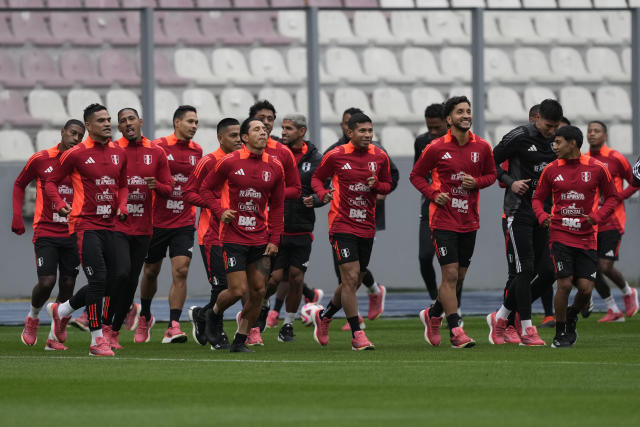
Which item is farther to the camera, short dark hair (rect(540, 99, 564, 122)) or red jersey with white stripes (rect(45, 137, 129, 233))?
short dark hair (rect(540, 99, 564, 122))

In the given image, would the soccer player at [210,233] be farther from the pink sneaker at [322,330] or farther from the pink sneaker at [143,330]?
the pink sneaker at [322,330]

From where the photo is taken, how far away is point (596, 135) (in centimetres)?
1628

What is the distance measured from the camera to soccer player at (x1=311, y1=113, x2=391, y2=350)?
1309cm

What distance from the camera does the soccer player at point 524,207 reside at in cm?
1322

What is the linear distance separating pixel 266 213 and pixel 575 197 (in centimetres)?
267

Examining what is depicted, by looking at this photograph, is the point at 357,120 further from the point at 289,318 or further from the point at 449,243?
the point at 289,318

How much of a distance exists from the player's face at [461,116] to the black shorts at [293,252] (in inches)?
116

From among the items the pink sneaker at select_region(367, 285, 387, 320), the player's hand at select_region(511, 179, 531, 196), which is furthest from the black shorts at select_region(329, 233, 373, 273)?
the pink sneaker at select_region(367, 285, 387, 320)

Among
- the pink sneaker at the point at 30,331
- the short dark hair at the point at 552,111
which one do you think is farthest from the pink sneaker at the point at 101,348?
the short dark hair at the point at 552,111

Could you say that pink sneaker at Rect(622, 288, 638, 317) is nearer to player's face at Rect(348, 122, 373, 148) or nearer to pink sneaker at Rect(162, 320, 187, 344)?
player's face at Rect(348, 122, 373, 148)

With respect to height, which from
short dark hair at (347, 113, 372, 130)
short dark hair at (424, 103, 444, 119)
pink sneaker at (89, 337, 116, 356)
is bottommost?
pink sneaker at (89, 337, 116, 356)

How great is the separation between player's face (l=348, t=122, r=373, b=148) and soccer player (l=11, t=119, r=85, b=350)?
2.84 metres

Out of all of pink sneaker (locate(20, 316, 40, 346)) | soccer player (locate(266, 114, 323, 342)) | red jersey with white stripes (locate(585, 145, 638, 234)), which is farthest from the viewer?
red jersey with white stripes (locate(585, 145, 638, 234))

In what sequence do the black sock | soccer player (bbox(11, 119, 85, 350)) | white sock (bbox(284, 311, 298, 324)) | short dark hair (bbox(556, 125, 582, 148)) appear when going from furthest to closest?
white sock (bbox(284, 311, 298, 324))
soccer player (bbox(11, 119, 85, 350))
the black sock
short dark hair (bbox(556, 125, 582, 148))
